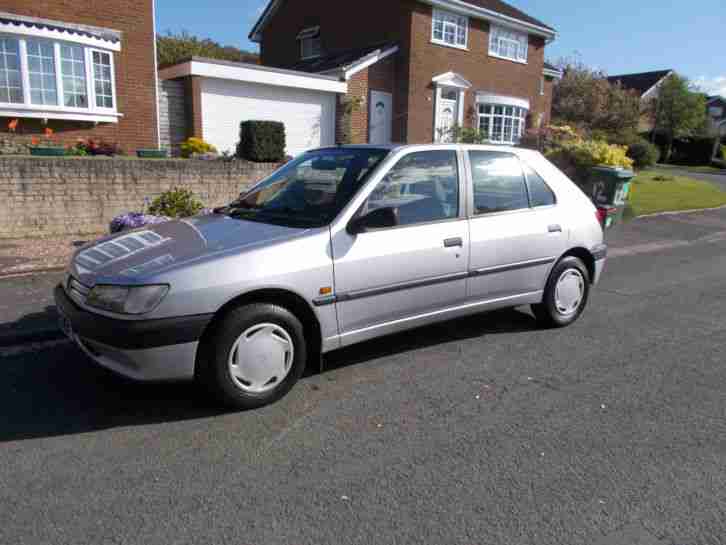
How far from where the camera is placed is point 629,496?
2.96 meters

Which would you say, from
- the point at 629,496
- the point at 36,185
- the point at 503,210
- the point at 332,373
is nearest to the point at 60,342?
the point at 332,373

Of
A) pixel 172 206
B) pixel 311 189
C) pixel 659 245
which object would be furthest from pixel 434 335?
pixel 659 245

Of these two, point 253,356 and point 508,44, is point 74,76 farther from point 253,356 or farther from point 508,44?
point 508,44

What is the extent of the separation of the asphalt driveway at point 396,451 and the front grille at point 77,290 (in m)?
0.71

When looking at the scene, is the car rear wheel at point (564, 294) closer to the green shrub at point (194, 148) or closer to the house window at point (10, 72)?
the green shrub at point (194, 148)

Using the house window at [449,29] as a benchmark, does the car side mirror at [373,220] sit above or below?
below

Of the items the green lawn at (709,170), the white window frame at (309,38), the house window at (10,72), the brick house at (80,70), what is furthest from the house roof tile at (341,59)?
the green lawn at (709,170)

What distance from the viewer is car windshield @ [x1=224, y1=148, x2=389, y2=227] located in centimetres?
426

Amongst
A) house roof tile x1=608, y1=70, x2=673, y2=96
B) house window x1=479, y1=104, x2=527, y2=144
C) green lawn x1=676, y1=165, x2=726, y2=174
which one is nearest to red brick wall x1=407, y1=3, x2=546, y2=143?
house window x1=479, y1=104, x2=527, y2=144

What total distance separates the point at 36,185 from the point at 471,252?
750 cm

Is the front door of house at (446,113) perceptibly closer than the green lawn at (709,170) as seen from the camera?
Yes

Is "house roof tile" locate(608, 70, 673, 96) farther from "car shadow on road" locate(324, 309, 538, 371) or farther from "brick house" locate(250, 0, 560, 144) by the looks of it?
"car shadow on road" locate(324, 309, 538, 371)

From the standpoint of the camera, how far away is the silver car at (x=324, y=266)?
11.6ft

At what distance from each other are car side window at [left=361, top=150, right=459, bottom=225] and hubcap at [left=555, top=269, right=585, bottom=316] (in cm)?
154
